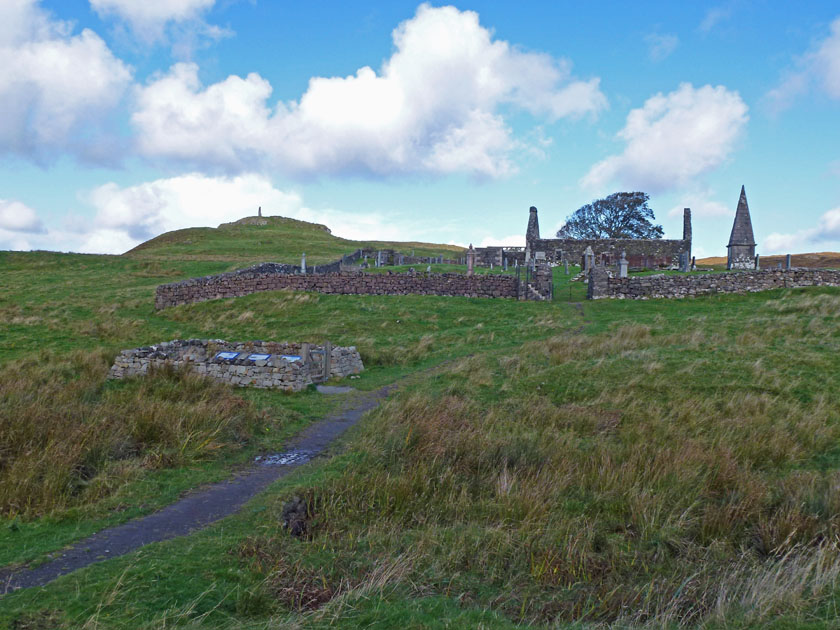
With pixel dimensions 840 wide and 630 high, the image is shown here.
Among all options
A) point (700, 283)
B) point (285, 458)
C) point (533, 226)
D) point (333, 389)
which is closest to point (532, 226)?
point (533, 226)

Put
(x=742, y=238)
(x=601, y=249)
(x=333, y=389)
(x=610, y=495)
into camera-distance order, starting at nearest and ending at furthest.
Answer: (x=610, y=495)
(x=333, y=389)
(x=742, y=238)
(x=601, y=249)

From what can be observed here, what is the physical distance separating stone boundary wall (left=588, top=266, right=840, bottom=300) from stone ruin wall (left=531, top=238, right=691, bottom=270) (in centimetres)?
1552

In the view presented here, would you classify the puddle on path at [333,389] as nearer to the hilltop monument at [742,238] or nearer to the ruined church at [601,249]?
the ruined church at [601,249]

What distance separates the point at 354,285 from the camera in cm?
3191

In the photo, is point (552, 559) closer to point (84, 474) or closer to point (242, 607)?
point (242, 607)

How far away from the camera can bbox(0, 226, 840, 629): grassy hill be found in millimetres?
5648

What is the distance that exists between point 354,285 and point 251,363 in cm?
1656

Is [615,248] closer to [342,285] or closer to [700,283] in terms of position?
[700,283]

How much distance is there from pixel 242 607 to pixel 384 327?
19.3 meters

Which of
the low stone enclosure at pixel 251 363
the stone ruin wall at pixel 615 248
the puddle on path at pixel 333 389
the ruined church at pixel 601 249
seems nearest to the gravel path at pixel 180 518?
the puddle on path at pixel 333 389

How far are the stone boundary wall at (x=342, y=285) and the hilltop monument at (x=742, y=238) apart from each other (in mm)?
24531

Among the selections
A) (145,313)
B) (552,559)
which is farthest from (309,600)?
(145,313)

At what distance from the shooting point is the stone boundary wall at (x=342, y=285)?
31406 mm

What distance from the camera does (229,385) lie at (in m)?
15.0
